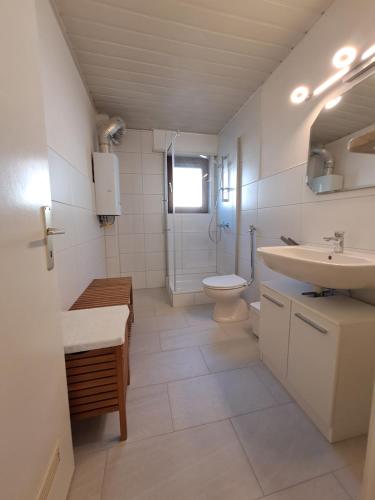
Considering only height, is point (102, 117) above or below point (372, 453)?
above

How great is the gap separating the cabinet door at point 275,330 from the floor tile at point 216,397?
170mm

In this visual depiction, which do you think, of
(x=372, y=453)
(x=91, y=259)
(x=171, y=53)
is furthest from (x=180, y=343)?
(x=171, y=53)

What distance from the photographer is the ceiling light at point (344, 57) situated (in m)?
1.17

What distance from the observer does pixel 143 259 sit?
3145 millimetres

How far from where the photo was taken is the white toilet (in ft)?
6.63

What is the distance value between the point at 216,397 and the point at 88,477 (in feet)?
2.33

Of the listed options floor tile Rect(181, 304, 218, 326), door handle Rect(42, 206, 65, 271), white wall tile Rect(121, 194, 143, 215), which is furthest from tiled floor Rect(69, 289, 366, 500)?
white wall tile Rect(121, 194, 143, 215)

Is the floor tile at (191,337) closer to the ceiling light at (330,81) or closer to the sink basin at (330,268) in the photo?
the sink basin at (330,268)

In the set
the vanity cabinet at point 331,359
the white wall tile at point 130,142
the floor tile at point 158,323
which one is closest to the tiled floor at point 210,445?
the vanity cabinet at point 331,359

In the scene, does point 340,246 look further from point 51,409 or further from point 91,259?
point 91,259

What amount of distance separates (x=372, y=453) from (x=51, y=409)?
961 millimetres

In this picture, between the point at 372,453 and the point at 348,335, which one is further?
the point at 348,335

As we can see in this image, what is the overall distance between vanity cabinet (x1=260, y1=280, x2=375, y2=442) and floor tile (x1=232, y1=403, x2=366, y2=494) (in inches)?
2.0

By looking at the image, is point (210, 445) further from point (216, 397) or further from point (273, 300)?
point (273, 300)
